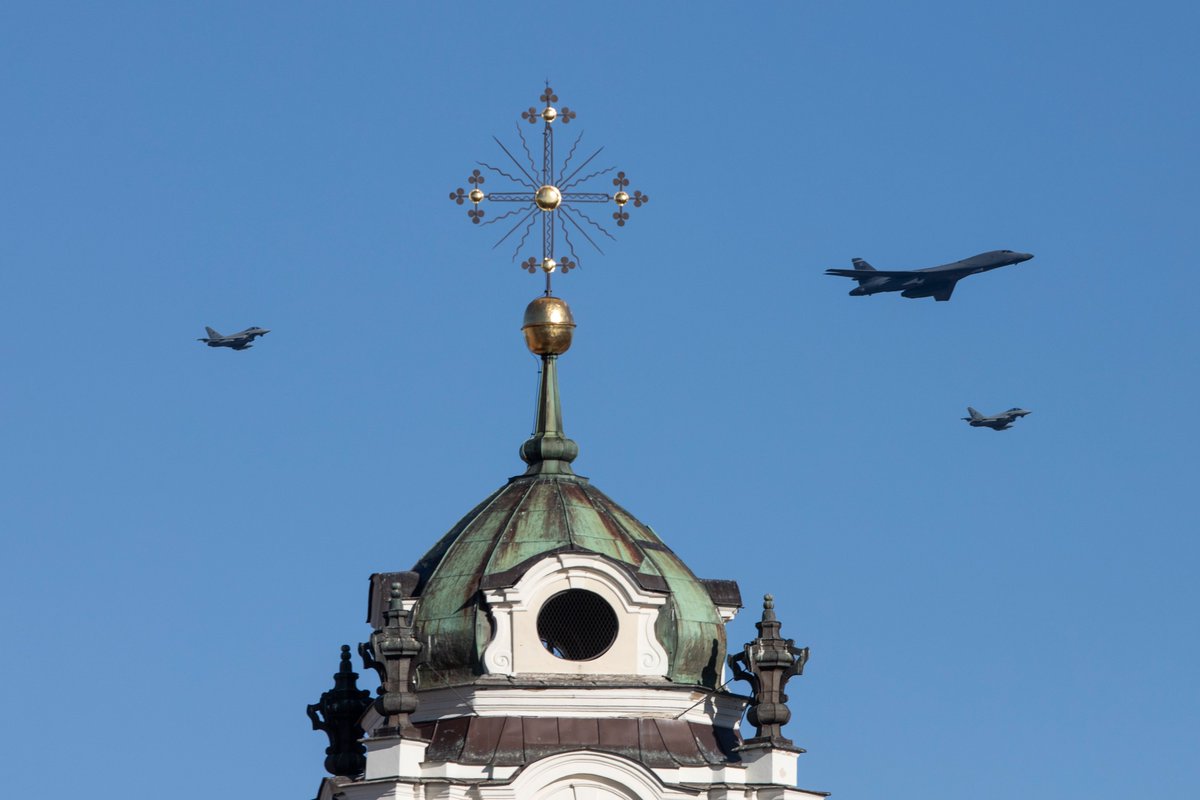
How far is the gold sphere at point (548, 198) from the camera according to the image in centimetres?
6956

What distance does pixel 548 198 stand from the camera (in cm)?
6956

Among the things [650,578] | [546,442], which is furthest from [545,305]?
[650,578]

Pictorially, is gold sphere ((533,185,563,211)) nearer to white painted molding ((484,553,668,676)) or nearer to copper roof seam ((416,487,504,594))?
copper roof seam ((416,487,504,594))

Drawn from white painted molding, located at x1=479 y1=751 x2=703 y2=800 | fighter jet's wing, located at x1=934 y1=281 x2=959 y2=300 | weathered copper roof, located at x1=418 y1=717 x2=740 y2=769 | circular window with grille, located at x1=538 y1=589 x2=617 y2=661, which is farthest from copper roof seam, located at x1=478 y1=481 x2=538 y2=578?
fighter jet's wing, located at x1=934 y1=281 x2=959 y2=300

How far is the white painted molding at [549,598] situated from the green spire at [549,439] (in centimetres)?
437

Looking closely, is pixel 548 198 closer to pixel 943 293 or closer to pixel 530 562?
pixel 530 562

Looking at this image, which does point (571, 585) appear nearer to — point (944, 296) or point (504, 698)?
point (504, 698)

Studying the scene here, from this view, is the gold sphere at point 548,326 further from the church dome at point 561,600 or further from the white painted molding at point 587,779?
the white painted molding at point 587,779

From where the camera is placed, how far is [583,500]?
6700 cm

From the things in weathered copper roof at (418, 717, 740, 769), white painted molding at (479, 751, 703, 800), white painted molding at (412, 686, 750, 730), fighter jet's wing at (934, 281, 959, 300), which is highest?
fighter jet's wing at (934, 281, 959, 300)

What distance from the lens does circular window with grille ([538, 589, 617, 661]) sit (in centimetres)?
6456

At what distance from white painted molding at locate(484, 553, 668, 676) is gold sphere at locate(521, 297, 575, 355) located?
21.8 ft

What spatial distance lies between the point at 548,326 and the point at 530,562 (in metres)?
6.88

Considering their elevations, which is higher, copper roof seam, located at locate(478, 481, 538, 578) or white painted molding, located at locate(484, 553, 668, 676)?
copper roof seam, located at locate(478, 481, 538, 578)
